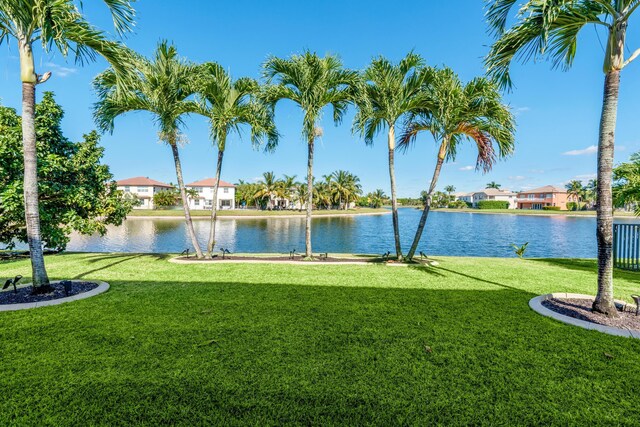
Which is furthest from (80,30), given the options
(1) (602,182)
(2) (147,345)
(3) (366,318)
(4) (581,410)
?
(1) (602,182)

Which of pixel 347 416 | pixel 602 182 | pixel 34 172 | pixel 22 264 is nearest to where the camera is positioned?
pixel 347 416

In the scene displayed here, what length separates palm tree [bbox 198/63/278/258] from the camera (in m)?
10.0

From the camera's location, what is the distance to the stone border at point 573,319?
166 inches

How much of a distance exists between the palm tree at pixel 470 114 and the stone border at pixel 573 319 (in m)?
4.86

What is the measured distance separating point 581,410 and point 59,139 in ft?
44.0

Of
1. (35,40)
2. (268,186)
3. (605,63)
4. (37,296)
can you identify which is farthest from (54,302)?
(268,186)

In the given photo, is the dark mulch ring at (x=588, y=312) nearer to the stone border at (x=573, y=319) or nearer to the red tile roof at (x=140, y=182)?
the stone border at (x=573, y=319)

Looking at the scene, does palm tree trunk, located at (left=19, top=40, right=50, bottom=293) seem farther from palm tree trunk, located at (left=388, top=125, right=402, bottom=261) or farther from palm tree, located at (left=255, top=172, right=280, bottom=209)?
palm tree, located at (left=255, top=172, right=280, bottom=209)

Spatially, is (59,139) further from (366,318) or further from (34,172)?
(366,318)

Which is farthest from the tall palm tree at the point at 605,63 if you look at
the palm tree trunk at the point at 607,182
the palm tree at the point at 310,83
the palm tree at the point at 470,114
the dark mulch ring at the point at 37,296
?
the dark mulch ring at the point at 37,296

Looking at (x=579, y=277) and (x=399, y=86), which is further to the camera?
(x=399, y=86)

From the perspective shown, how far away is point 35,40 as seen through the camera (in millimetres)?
5824

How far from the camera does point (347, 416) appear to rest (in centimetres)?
257

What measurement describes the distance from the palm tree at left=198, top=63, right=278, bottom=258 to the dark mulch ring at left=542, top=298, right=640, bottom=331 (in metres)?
9.31
